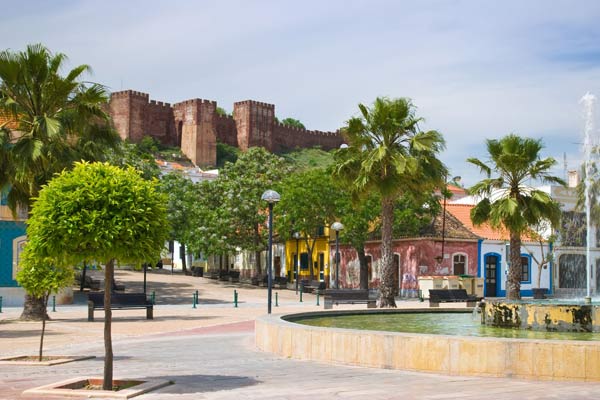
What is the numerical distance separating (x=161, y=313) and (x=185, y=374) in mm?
16025

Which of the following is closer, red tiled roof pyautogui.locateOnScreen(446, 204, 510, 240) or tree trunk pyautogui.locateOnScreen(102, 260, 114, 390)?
tree trunk pyautogui.locateOnScreen(102, 260, 114, 390)

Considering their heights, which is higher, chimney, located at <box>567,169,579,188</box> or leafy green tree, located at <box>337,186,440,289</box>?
chimney, located at <box>567,169,579,188</box>

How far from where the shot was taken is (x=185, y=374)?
10.7m

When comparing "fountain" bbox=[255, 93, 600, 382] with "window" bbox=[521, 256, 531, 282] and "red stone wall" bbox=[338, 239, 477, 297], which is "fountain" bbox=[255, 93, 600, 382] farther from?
"window" bbox=[521, 256, 531, 282]

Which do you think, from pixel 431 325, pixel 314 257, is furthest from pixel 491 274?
pixel 431 325

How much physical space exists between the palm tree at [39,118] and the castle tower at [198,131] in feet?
308

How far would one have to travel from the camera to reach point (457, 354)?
10398mm

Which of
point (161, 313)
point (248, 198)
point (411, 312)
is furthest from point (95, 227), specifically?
point (248, 198)

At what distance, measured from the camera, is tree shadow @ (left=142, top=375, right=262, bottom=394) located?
930 centimetres

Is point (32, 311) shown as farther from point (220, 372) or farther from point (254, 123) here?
point (254, 123)

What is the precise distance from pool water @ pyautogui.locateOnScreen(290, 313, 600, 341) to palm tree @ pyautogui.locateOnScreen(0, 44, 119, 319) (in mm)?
9159

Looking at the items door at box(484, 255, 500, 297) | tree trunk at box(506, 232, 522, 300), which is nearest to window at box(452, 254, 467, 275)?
door at box(484, 255, 500, 297)

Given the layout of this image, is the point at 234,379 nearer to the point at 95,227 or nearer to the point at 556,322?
the point at 95,227

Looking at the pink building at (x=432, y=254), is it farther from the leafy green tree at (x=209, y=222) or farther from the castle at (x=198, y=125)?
the castle at (x=198, y=125)
